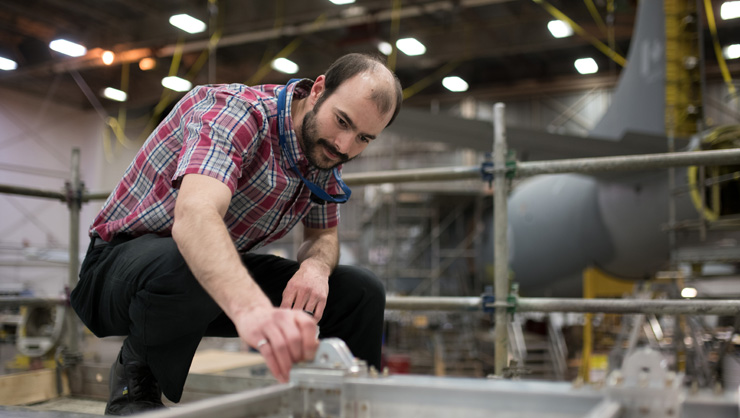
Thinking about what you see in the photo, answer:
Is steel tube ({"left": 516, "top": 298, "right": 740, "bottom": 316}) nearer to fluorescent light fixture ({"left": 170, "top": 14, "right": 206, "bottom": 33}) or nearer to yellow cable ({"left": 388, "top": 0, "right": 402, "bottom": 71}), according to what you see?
yellow cable ({"left": 388, "top": 0, "right": 402, "bottom": 71})

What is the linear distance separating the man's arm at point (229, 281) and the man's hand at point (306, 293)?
0.30 metres

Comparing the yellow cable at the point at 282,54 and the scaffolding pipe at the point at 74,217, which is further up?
the yellow cable at the point at 282,54

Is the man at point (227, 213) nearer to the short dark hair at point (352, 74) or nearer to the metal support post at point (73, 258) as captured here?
the short dark hair at point (352, 74)

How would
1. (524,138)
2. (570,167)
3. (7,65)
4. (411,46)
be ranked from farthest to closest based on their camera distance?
(7,65) → (411,46) → (524,138) → (570,167)

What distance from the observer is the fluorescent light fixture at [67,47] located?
1057 centimetres

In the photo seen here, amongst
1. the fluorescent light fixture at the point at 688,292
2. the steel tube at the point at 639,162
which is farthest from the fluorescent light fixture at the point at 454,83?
the steel tube at the point at 639,162

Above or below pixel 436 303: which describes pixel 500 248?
above

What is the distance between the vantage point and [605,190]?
5309 mm

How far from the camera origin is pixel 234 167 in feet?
3.98

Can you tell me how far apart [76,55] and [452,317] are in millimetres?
8324

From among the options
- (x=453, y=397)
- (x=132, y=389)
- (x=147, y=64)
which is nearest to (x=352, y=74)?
(x=453, y=397)

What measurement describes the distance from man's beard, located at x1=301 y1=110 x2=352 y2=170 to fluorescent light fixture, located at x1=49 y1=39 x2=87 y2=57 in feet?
34.7

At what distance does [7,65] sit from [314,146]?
12.8 metres

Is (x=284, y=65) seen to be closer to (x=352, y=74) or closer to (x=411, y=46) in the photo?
(x=411, y=46)
